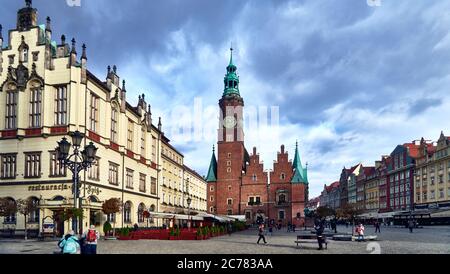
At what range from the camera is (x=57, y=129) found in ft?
103

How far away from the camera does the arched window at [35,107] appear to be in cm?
2588

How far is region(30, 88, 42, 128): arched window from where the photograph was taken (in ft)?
84.9

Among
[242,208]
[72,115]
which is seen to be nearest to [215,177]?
[242,208]

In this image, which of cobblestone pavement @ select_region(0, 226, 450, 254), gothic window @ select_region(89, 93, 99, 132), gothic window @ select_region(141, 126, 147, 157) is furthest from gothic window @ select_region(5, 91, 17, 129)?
gothic window @ select_region(141, 126, 147, 157)

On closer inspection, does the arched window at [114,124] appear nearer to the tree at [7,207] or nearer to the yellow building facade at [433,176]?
the tree at [7,207]

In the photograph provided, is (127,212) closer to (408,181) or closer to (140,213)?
(140,213)

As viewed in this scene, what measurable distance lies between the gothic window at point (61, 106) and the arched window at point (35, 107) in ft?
8.00

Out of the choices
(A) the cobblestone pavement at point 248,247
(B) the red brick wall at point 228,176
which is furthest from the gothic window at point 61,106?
(B) the red brick wall at point 228,176

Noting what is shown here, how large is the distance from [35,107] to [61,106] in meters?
4.12

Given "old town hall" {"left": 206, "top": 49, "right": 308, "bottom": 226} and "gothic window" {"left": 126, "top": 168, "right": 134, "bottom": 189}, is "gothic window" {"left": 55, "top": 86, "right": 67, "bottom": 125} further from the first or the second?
"old town hall" {"left": 206, "top": 49, "right": 308, "bottom": 226}

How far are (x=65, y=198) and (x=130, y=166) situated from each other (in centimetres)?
1436

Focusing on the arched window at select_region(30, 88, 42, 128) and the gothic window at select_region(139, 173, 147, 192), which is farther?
the gothic window at select_region(139, 173, 147, 192)

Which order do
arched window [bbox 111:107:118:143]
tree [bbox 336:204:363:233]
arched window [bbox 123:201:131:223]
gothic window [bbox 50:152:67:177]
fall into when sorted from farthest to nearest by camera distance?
1. arched window [bbox 123:201:131:223]
2. tree [bbox 336:204:363:233]
3. arched window [bbox 111:107:118:143]
4. gothic window [bbox 50:152:67:177]
